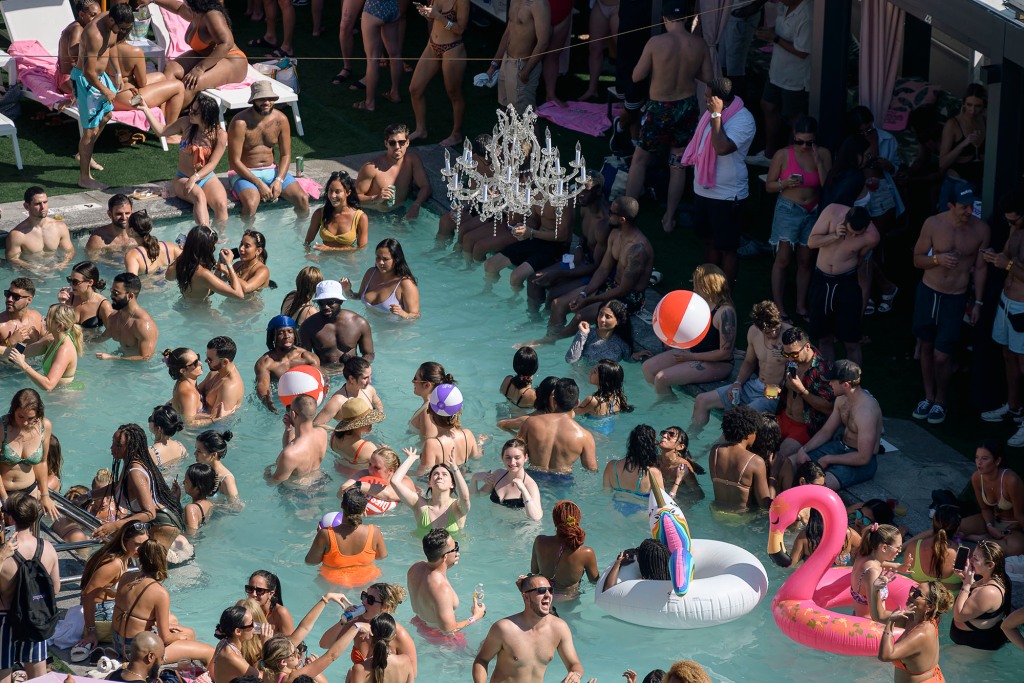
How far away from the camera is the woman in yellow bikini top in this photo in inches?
574

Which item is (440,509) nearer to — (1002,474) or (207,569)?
(207,569)

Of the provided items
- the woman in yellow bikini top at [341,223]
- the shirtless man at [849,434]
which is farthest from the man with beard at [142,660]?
the woman in yellow bikini top at [341,223]

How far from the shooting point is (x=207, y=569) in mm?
10297

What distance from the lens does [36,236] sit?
46.9 ft

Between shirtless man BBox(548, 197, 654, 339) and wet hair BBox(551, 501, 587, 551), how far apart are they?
11.7ft

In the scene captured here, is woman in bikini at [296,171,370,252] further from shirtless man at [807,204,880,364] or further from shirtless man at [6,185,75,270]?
shirtless man at [807,204,880,364]

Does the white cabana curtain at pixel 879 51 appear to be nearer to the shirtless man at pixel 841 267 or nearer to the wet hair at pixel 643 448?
the shirtless man at pixel 841 267

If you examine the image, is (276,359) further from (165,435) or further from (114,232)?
(114,232)

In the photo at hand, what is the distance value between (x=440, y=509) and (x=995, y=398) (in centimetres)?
433

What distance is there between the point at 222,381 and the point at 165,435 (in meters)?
0.96

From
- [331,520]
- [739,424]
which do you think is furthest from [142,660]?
[739,424]

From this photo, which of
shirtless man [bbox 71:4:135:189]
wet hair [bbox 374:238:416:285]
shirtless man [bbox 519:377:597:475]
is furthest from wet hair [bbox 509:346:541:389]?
shirtless man [bbox 71:4:135:189]

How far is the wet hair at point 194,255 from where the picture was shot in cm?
1338

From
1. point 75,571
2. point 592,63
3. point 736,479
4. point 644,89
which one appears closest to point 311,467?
point 75,571
